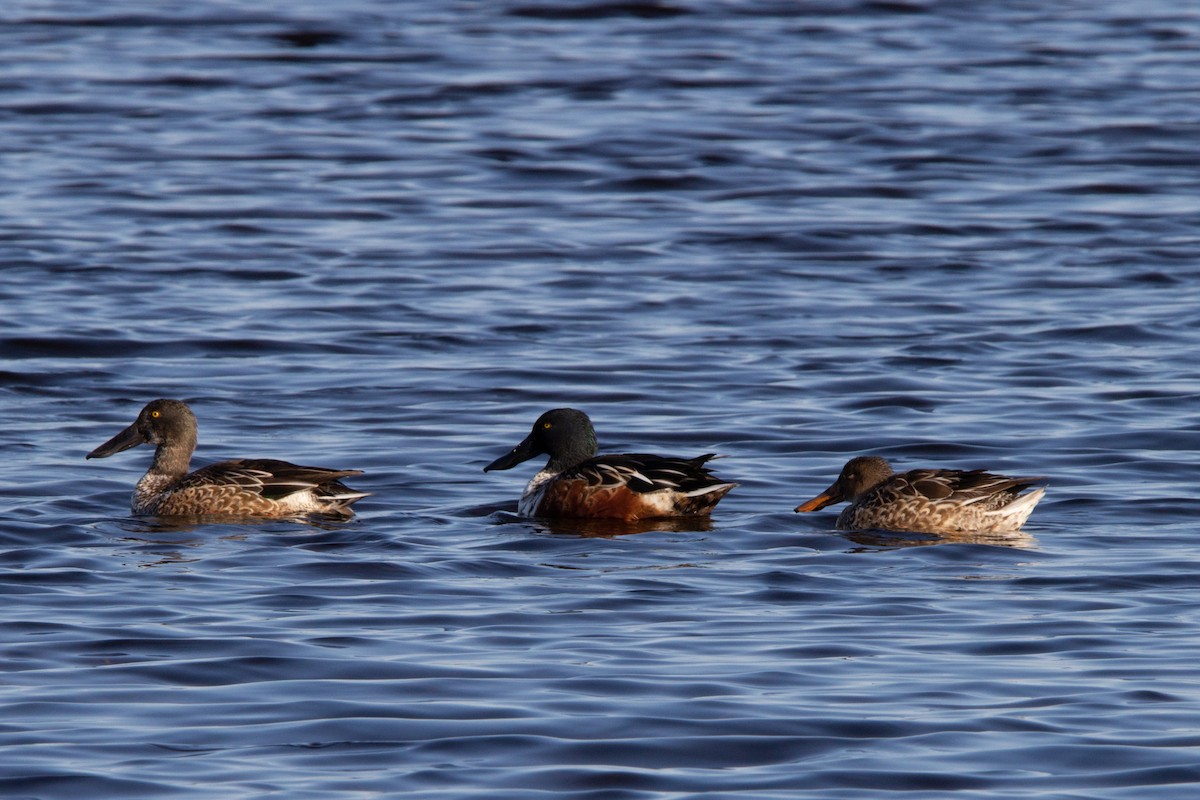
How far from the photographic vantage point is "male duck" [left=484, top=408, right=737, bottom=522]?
→ 38.4 feet

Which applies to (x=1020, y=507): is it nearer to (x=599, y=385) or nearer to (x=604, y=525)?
(x=604, y=525)

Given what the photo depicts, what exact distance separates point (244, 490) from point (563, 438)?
75.7 inches

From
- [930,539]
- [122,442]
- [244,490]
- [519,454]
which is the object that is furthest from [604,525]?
[122,442]

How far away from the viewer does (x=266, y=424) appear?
14352 mm

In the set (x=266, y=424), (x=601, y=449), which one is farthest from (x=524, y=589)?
(x=266, y=424)

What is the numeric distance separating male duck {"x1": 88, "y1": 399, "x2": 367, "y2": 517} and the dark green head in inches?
48.9

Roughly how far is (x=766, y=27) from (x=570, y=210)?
13.7 m

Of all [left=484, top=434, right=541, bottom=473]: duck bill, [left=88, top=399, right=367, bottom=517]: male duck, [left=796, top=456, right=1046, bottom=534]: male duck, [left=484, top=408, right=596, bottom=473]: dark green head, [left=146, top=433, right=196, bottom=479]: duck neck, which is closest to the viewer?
[left=796, top=456, right=1046, bottom=534]: male duck

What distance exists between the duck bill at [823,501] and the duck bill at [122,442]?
3830 millimetres

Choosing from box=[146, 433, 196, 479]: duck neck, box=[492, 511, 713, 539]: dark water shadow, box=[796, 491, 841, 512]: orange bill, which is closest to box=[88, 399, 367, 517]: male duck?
box=[146, 433, 196, 479]: duck neck

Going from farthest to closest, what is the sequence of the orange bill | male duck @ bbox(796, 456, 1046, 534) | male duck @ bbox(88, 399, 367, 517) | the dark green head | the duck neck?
1. the dark green head
2. the duck neck
3. the orange bill
4. male duck @ bbox(88, 399, 367, 517)
5. male duck @ bbox(796, 456, 1046, 534)

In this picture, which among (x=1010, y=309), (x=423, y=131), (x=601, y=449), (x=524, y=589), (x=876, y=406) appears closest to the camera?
(x=524, y=589)

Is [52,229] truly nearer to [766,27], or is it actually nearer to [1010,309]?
[1010,309]

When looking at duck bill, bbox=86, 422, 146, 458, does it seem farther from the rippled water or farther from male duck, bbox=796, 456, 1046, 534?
male duck, bbox=796, 456, 1046, 534
